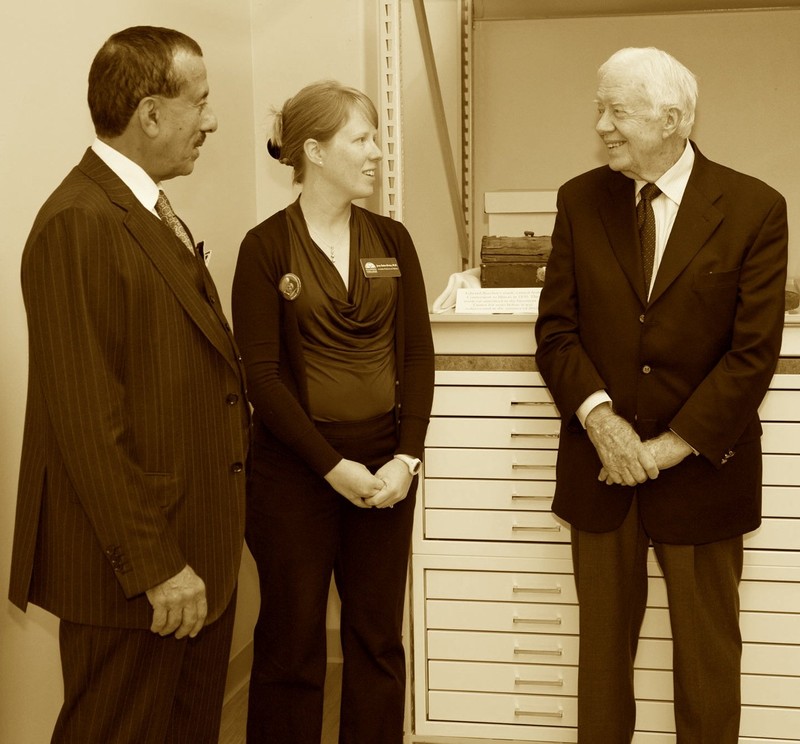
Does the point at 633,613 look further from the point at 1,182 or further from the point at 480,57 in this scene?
the point at 480,57

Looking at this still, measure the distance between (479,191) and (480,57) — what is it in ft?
1.76

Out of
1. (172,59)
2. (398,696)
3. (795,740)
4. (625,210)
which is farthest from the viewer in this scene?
(795,740)

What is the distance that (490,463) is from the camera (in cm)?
234

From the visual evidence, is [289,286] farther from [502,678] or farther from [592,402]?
[502,678]

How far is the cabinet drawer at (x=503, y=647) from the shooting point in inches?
92.7

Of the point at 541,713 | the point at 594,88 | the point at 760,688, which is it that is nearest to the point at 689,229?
the point at 760,688

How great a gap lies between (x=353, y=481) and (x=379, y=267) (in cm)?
45

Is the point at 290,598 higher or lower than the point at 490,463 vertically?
lower

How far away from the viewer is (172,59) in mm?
1385

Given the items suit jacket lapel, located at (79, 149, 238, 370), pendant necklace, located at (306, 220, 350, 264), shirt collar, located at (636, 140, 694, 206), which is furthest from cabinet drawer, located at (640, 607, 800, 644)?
suit jacket lapel, located at (79, 149, 238, 370)

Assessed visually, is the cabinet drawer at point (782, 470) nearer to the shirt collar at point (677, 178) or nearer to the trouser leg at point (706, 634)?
the trouser leg at point (706, 634)

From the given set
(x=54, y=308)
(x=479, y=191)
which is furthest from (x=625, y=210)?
(x=479, y=191)

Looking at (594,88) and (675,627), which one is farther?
(594,88)

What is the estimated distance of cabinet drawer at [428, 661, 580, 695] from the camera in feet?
7.75
